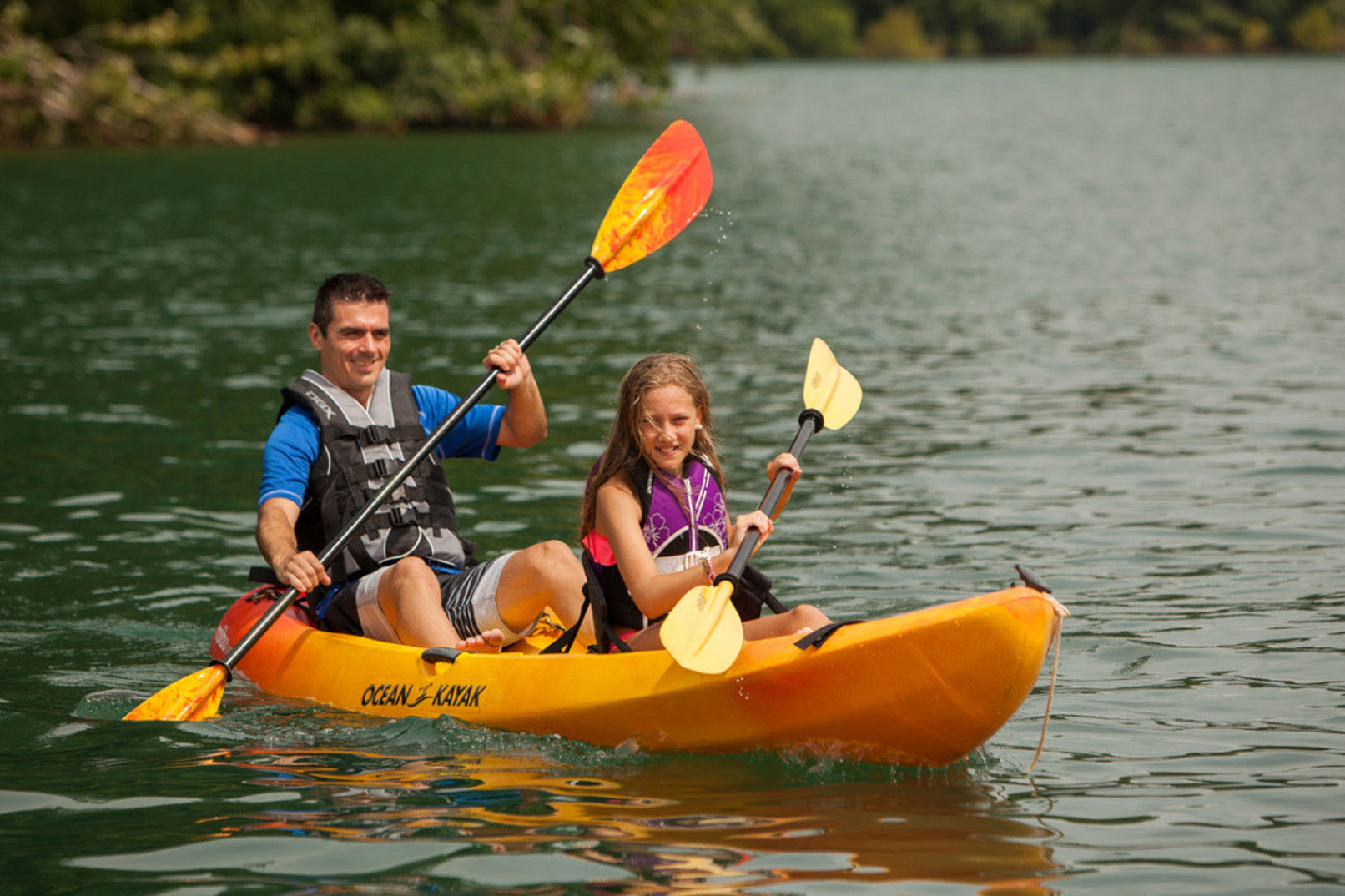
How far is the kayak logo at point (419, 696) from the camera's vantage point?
4.49m

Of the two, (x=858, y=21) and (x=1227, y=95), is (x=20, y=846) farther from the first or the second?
(x=858, y=21)

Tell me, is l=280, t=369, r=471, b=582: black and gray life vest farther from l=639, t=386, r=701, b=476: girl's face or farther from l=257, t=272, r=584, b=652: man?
l=639, t=386, r=701, b=476: girl's face

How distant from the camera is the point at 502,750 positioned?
437cm

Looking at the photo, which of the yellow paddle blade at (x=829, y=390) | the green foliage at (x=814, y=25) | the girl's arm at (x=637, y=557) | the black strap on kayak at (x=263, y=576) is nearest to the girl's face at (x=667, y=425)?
the girl's arm at (x=637, y=557)

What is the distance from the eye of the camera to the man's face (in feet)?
16.2

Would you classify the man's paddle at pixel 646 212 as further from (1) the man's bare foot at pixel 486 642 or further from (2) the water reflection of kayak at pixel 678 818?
(2) the water reflection of kayak at pixel 678 818

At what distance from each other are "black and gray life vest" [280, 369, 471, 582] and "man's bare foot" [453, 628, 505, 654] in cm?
31

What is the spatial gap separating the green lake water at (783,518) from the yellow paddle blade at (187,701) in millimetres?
72

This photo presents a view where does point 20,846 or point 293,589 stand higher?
point 293,589

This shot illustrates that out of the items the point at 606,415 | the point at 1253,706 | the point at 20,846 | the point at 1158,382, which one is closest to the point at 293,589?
the point at 20,846

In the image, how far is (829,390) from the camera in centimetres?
504

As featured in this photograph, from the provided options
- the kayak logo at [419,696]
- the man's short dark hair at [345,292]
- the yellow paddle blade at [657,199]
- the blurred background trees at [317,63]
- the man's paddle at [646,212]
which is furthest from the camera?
the blurred background trees at [317,63]

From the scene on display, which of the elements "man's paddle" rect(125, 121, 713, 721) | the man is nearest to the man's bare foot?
the man

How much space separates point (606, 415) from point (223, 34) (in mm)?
24294
